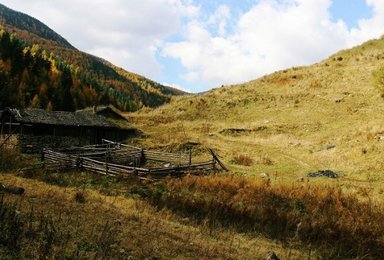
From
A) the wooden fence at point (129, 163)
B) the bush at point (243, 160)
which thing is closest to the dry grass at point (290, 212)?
the wooden fence at point (129, 163)

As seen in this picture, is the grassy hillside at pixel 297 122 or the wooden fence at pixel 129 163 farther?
the grassy hillside at pixel 297 122

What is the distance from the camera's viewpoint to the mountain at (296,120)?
29.9m

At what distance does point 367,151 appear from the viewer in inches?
1127

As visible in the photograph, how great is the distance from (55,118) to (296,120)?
28.1 meters

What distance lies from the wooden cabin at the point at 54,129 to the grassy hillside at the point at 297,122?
5.52 meters

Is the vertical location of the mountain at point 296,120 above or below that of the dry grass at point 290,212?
above

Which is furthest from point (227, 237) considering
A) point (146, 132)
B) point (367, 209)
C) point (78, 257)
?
point (146, 132)

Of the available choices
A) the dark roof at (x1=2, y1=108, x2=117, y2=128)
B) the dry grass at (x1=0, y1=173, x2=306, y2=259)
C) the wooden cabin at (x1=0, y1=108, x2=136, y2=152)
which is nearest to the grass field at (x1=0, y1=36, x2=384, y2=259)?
the dry grass at (x1=0, y1=173, x2=306, y2=259)

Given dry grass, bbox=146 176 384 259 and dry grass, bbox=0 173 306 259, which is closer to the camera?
dry grass, bbox=0 173 306 259

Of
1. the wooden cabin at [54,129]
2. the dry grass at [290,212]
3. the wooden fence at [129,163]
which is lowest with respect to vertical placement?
the dry grass at [290,212]

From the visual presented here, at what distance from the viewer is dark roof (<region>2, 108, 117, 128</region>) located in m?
40.2

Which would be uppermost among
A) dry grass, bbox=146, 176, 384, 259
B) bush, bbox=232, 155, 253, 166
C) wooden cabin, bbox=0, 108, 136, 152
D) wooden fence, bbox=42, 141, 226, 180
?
wooden cabin, bbox=0, 108, 136, 152

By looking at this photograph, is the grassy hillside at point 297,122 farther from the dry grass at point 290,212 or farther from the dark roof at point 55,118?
the dark roof at point 55,118

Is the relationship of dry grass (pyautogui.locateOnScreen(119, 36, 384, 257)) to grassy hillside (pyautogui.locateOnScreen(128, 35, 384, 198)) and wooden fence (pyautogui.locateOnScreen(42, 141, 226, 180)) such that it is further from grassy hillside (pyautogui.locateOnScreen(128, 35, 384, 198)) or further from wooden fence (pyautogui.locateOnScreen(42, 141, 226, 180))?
wooden fence (pyautogui.locateOnScreen(42, 141, 226, 180))
